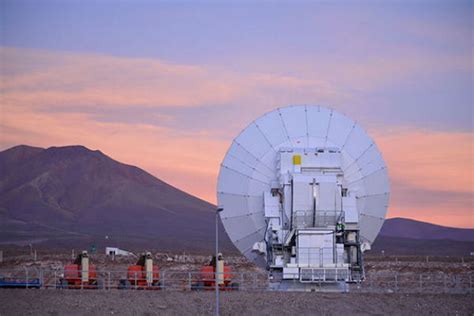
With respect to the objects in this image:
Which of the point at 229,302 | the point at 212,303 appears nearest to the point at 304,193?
the point at 229,302

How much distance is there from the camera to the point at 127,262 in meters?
95.8

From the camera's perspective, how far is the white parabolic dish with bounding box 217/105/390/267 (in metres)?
52.1

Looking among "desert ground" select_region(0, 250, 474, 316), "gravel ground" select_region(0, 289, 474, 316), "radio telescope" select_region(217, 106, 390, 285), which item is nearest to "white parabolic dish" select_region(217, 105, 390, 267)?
"radio telescope" select_region(217, 106, 390, 285)

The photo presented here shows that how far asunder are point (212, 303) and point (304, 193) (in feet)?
19.8

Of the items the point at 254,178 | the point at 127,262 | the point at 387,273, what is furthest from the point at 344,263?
the point at 127,262

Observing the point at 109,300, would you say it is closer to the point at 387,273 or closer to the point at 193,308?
the point at 193,308

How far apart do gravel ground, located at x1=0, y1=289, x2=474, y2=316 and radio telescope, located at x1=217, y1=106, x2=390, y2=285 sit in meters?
1.19

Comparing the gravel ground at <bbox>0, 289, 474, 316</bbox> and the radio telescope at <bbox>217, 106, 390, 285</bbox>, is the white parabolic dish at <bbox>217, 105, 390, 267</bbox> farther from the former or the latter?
the gravel ground at <bbox>0, 289, 474, 316</bbox>

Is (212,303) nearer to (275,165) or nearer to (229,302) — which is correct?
(229,302)

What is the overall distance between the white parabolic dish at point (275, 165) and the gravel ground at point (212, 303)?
325cm

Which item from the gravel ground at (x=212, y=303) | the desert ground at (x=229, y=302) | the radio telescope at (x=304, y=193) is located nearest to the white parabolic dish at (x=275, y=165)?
the radio telescope at (x=304, y=193)

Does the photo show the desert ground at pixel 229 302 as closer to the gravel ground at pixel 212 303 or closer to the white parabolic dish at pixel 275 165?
the gravel ground at pixel 212 303

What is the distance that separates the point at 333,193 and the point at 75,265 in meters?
12.8

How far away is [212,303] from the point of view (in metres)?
49.3
